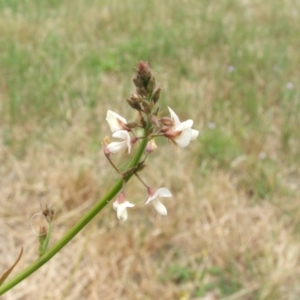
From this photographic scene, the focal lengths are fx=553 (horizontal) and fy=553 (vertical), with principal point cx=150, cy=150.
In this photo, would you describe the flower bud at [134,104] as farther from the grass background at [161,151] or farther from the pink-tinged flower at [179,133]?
the grass background at [161,151]

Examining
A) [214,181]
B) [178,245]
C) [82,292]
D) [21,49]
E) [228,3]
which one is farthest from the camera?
[228,3]

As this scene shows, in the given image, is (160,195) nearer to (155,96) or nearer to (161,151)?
(155,96)

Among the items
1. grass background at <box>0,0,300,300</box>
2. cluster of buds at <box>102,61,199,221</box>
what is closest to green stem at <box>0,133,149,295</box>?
cluster of buds at <box>102,61,199,221</box>

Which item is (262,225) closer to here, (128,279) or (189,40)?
(128,279)

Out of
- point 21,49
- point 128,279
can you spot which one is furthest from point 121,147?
point 21,49

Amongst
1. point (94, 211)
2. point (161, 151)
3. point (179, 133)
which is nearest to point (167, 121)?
point (179, 133)

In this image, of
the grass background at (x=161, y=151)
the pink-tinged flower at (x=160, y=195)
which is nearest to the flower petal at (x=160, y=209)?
the pink-tinged flower at (x=160, y=195)
